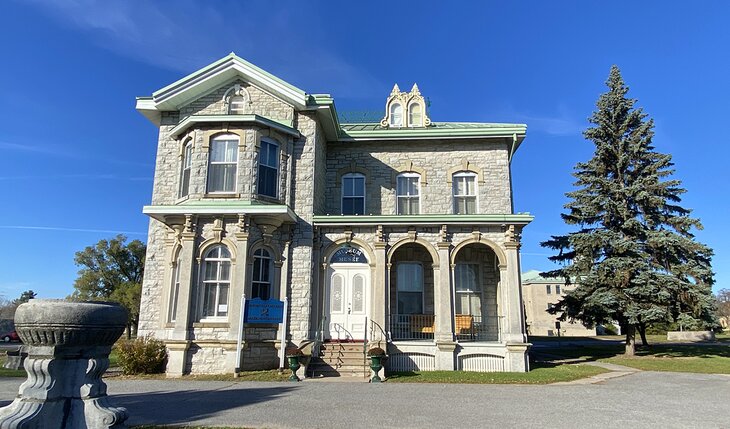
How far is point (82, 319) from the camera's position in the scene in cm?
442

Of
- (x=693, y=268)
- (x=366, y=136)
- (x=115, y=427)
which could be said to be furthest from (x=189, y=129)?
(x=693, y=268)

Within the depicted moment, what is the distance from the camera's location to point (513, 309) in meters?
14.5

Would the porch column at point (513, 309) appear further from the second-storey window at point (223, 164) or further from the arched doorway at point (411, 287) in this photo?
the second-storey window at point (223, 164)

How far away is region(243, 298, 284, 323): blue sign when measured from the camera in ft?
44.1

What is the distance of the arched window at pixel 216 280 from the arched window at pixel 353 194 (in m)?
5.07

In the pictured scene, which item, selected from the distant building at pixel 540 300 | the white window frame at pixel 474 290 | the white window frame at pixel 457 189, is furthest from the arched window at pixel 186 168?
the distant building at pixel 540 300

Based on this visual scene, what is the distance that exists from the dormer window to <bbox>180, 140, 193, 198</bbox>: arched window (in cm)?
773

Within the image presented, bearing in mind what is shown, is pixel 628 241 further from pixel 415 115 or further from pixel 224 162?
pixel 224 162

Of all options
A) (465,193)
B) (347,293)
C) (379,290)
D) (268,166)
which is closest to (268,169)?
(268,166)

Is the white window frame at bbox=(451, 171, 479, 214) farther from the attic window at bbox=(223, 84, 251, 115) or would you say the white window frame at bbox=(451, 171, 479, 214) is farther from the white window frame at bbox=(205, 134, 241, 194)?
the attic window at bbox=(223, 84, 251, 115)

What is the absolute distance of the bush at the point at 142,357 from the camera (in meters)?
13.2

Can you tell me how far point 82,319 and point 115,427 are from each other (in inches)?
45.4

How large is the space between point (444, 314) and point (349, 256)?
3.70 m

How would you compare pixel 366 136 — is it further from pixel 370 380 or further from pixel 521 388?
pixel 521 388
